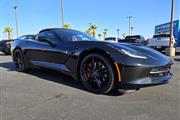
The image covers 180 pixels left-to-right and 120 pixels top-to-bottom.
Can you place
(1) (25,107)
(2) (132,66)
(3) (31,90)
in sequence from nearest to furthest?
(1) (25,107)
(2) (132,66)
(3) (31,90)

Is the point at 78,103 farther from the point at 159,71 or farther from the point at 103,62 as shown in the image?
the point at 159,71

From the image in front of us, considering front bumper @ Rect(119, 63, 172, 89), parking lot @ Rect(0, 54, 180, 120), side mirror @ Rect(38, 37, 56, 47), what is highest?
side mirror @ Rect(38, 37, 56, 47)

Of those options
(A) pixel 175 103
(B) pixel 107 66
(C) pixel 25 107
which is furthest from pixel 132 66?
(C) pixel 25 107

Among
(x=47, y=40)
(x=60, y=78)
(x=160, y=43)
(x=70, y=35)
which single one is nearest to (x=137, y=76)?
(x=70, y=35)

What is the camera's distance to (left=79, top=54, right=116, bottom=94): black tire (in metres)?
4.17

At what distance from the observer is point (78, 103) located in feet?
12.3

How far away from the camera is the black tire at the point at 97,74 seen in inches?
164

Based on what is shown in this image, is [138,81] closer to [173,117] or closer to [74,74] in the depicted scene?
[173,117]

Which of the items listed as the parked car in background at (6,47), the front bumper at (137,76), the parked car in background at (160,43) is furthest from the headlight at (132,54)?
the parked car in background at (6,47)

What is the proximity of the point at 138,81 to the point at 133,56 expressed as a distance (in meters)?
0.40

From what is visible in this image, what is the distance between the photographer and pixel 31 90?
15.1 feet

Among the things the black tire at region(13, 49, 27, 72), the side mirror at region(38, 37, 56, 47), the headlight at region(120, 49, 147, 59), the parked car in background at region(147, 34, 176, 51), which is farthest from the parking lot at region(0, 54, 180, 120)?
the parked car in background at region(147, 34, 176, 51)

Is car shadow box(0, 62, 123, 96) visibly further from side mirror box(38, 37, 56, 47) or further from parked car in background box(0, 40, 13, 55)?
parked car in background box(0, 40, 13, 55)

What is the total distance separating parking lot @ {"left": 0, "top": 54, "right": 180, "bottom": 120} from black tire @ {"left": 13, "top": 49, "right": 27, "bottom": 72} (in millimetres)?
1372
